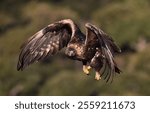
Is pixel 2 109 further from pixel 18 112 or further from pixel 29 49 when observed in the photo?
pixel 29 49

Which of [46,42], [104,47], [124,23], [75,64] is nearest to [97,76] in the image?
[104,47]

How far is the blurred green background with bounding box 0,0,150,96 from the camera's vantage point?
14.9m

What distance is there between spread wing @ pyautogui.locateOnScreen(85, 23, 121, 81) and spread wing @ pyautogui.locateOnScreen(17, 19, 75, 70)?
9cm

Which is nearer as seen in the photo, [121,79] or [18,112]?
[18,112]

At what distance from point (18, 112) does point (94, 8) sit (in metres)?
15.9

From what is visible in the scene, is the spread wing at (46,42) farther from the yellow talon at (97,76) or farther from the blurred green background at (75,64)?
the blurred green background at (75,64)

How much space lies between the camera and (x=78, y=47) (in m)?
3.67

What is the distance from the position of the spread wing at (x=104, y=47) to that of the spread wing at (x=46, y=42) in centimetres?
9

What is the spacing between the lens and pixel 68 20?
12.3ft

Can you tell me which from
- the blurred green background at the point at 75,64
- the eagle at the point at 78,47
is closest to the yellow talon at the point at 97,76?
the eagle at the point at 78,47

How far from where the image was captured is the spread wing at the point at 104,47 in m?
3.58

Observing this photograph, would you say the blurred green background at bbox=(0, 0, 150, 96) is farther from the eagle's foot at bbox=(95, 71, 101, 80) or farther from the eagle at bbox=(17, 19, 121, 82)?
the eagle's foot at bbox=(95, 71, 101, 80)

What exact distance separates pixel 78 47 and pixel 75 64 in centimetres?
1401

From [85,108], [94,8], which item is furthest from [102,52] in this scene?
[94,8]
